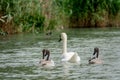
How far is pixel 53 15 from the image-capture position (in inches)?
1533

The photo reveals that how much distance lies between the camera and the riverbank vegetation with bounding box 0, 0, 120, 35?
33562 millimetres

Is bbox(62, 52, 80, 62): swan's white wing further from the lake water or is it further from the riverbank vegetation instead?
the riverbank vegetation

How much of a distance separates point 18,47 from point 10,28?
33.2 ft

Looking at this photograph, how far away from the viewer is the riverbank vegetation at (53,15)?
110ft

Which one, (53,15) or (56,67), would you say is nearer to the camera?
(56,67)

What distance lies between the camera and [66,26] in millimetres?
46906

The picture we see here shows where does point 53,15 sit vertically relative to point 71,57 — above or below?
below

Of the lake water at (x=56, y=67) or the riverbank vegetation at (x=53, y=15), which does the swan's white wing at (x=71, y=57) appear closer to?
the lake water at (x=56, y=67)

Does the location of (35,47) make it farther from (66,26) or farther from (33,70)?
(66,26)

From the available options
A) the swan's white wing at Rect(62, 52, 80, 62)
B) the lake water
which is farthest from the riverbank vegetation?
the swan's white wing at Rect(62, 52, 80, 62)

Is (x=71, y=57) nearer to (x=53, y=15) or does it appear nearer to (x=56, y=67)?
(x=56, y=67)

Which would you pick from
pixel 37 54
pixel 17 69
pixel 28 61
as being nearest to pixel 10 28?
pixel 37 54

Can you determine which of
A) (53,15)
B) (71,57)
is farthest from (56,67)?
(53,15)

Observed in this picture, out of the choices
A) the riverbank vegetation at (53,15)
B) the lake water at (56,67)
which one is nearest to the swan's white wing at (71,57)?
the lake water at (56,67)
